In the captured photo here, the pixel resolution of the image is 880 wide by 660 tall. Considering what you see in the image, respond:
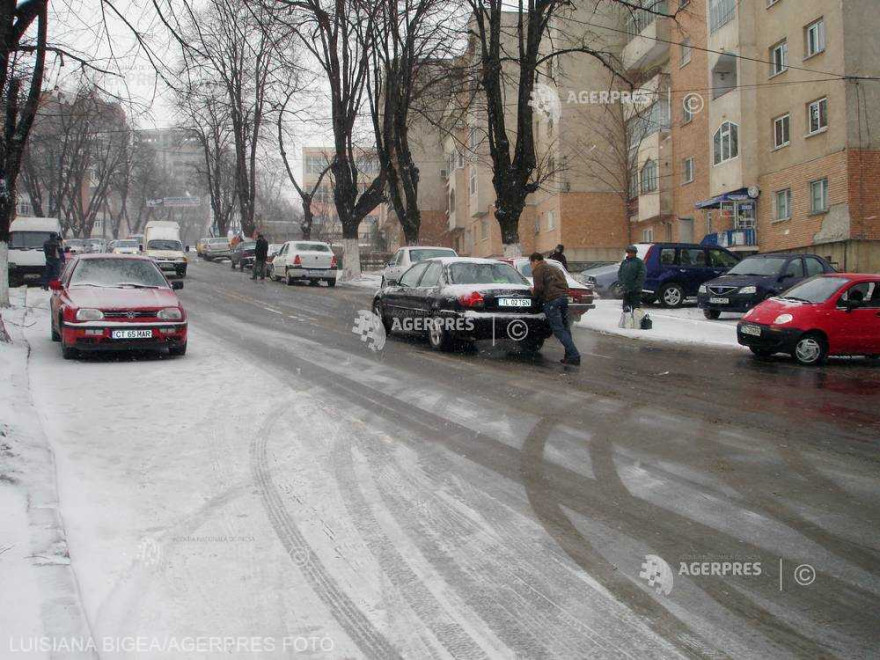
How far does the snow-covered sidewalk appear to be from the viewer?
1655cm

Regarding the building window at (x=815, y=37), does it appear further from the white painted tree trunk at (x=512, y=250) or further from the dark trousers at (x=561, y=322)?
the dark trousers at (x=561, y=322)

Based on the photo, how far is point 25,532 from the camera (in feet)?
15.9

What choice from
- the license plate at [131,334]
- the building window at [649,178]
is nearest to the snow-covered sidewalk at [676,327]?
the license plate at [131,334]

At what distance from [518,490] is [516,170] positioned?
18.8 metres

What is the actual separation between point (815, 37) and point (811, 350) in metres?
17.6

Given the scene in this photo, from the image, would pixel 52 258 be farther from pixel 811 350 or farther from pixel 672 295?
pixel 811 350

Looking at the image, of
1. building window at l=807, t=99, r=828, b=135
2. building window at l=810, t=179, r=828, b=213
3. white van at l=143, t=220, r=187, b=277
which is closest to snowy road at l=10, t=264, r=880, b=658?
building window at l=810, t=179, r=828, b=213

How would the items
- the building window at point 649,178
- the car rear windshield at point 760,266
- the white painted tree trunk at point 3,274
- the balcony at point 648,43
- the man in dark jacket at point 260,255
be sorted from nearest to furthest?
1. the white painted tree trunk at point 3,274
2. the car rear windshield at point 760,266
3. the man in dark jacket at point 260,255
4. the balcony at point 648,43
5. the building window at point 649,178

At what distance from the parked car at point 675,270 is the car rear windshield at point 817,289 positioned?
29.4 ft

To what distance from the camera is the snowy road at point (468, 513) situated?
394cm

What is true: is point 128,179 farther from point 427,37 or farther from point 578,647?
point 578,647

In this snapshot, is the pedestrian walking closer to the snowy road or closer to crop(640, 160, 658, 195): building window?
the snowy road

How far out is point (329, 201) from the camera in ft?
345

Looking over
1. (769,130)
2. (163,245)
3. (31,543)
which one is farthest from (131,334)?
(163,245)
